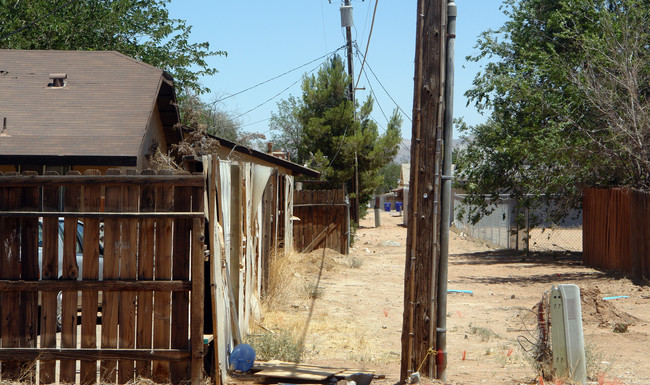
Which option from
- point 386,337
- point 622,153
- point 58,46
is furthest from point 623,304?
point 58,46

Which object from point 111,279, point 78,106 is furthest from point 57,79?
point 111,279

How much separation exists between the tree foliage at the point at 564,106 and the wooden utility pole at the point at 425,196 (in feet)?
32.4

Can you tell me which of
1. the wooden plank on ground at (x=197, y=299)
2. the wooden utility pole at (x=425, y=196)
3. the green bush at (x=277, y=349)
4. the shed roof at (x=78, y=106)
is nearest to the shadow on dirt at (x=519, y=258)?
the shed roof at (x=78, y=106)

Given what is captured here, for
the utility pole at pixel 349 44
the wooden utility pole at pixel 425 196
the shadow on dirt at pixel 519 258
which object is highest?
the utility pole at pixel 349 44

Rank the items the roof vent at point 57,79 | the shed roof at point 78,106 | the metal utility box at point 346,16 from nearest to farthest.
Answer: the shed roof at point 78,106
the roof vent at point 57,79
the metal utility box at point 346,16

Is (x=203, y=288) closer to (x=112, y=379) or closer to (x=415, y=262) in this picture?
(x=112, y=379)

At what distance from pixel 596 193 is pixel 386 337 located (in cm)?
1114

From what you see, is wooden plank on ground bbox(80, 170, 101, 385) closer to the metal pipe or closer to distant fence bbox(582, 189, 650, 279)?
the metal pipe

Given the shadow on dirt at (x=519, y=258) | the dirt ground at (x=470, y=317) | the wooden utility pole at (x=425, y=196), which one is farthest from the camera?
the shadow on dirt at (x=519, y=258)

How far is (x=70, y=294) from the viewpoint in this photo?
6.20 metres

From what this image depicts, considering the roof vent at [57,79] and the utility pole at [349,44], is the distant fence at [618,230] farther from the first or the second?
the utility pole at [349,44]

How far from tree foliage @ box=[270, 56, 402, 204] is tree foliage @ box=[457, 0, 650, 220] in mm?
12469

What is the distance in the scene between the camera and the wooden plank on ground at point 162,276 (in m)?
6.19

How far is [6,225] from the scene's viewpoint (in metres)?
6.22
